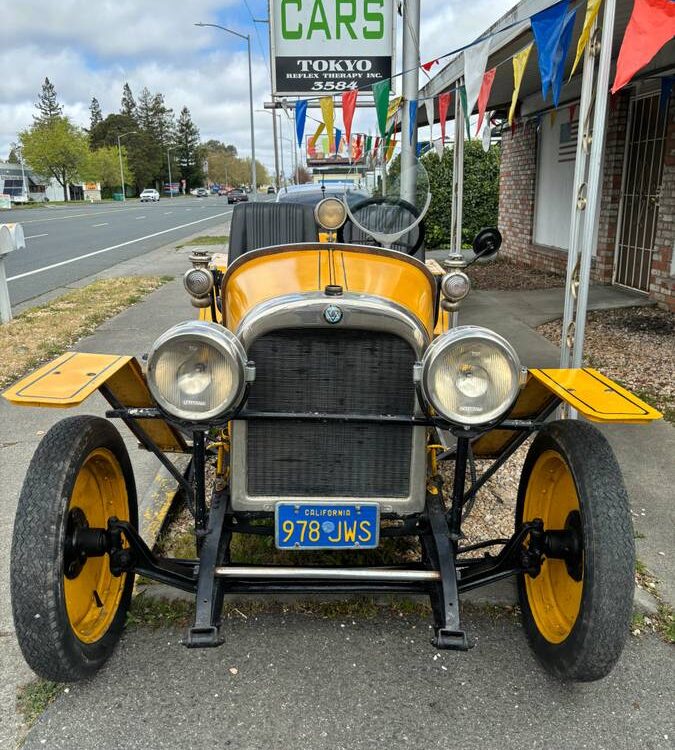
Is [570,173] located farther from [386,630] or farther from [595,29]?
[386,630]

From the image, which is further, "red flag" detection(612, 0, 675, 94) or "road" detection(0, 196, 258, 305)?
"road" detection(0, 196, 258, 305)

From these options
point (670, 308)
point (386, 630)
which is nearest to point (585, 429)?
point (386, 630)

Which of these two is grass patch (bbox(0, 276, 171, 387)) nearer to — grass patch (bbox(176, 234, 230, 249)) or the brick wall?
the brick wall

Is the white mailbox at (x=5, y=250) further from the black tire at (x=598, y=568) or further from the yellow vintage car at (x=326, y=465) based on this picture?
the black tire at (x=598, y=568)

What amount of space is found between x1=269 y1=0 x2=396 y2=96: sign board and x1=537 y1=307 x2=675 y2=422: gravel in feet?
15.3

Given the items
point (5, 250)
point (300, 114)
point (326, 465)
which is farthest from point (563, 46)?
point (5, 250)

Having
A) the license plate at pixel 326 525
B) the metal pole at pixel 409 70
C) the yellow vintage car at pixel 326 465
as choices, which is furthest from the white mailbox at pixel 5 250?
the license plate at pixel 326 525

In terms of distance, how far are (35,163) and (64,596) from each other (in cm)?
8142

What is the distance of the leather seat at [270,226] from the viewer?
4559 mm

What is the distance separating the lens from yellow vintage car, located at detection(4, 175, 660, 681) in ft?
7.25

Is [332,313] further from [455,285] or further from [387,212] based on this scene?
[387,212]

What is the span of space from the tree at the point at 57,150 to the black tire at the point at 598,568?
262 feet

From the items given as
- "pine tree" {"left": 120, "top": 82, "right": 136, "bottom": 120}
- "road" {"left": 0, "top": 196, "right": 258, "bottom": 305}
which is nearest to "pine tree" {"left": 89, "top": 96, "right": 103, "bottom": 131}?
"pine tree" {"left": 120, "top": 82, "right": 136, "bottom": 120}

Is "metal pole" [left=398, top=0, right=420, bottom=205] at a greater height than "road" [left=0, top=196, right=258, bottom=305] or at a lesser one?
greater
